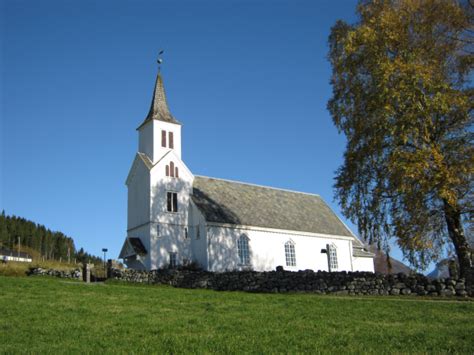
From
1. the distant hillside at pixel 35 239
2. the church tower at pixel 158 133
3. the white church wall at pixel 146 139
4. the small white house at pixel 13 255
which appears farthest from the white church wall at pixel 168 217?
the distant hillside at pixel 35 239

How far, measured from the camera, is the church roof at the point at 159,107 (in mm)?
42438

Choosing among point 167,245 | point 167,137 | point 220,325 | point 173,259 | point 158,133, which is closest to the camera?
point 220,325

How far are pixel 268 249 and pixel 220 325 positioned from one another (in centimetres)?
2896

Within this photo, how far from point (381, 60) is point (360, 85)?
2.01m

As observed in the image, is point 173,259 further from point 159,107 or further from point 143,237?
point 159,107

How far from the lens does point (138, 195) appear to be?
4062 centimetres

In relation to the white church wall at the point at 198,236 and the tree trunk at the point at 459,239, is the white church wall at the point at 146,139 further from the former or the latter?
the tree trunk at the point at 459,239

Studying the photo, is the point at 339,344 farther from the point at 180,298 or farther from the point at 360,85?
the point at 360,85

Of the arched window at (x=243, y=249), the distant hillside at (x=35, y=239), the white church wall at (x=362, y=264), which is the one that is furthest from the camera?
the distant hillside at (x=35, y=239)

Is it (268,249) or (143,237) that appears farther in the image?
(268,249)

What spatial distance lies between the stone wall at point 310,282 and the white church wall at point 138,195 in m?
6.21

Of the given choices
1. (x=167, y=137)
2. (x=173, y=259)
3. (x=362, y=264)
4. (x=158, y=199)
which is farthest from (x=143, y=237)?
(x=362, y=264)

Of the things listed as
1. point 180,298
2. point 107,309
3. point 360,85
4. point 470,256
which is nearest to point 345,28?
point 360,85

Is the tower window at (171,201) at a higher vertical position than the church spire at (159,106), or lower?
lower
